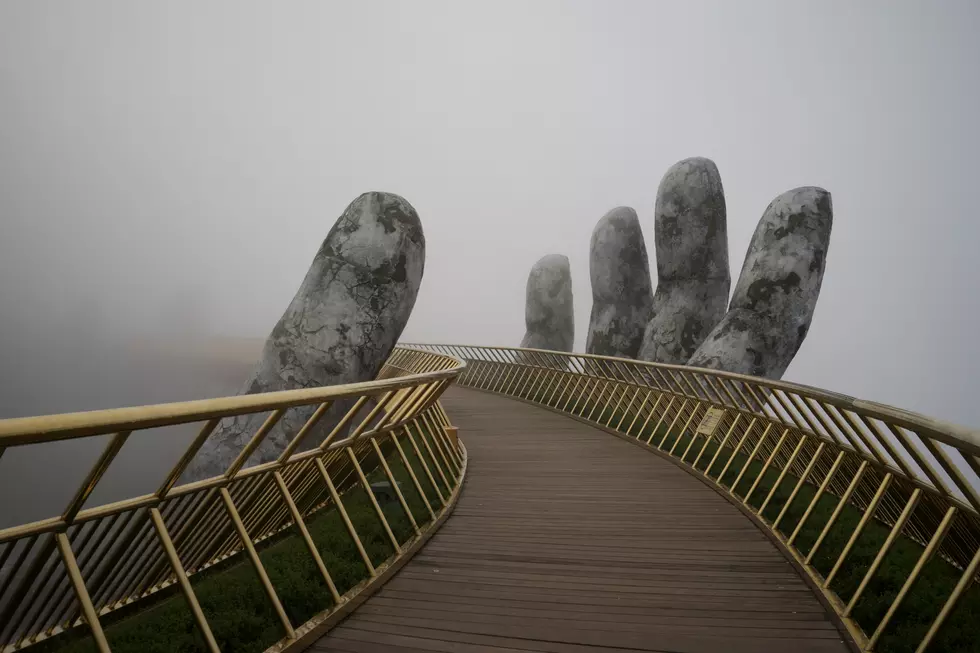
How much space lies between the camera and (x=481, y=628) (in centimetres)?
339

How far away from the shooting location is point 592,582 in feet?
13.5

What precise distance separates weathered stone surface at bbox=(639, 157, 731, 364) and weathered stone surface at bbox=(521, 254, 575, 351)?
23.1ft

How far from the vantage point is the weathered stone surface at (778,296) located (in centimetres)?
1308

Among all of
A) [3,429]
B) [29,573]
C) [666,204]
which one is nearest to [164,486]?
[29,573]

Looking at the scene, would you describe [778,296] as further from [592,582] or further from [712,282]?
[592,582]

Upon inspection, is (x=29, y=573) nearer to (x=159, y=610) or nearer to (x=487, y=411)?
(x=159, y=610)

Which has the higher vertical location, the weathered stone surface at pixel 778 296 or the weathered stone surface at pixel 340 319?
the weathered stone surface at pixel 778 296

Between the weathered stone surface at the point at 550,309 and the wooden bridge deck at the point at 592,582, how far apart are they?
16.3 m

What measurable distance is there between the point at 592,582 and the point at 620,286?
1625 centimetres

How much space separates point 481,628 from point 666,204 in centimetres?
1493

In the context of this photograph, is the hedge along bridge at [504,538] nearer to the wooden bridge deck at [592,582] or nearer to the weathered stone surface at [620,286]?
the wooden bridge deck at [592,582]

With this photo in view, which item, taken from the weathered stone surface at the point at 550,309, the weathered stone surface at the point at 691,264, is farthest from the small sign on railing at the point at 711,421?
the weathered stone surface at the point at 550,309

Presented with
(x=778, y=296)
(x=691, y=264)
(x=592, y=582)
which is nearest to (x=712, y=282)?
(x=691, y=264)

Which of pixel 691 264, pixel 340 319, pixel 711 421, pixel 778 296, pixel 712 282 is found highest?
pixel 778 296
